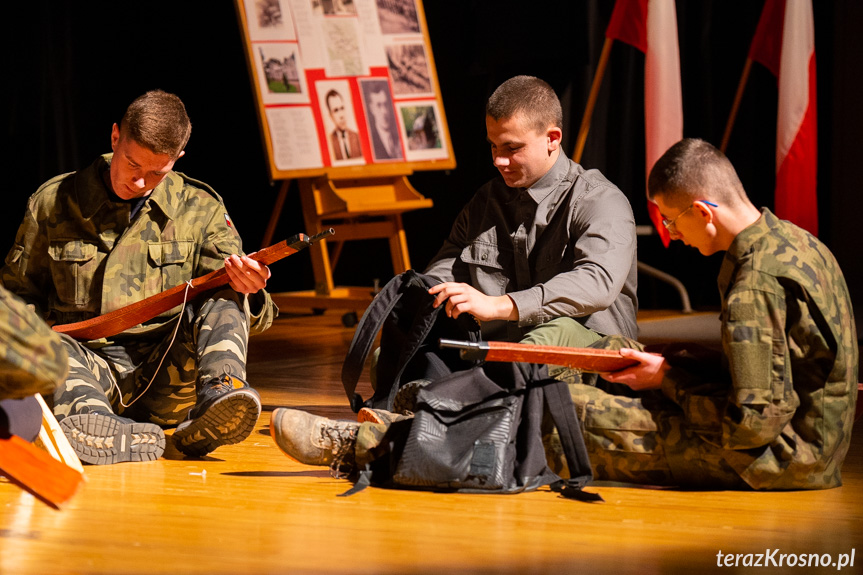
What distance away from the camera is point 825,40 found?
19.4 ft

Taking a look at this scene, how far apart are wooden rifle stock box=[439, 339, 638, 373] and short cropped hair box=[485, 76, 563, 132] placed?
32.7 inches

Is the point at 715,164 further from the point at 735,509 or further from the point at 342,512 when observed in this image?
the point at 342,512

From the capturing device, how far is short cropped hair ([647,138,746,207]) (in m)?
2.08

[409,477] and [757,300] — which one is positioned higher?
[757,300]

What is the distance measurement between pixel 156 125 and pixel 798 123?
12.7 ft

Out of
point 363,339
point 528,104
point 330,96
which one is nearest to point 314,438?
point 363,339

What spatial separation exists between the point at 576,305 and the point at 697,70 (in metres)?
4.20

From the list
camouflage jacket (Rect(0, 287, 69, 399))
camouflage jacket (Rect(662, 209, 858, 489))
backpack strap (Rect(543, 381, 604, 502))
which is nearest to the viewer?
camouflage jacket (Rect(0, 287, 69, 399))

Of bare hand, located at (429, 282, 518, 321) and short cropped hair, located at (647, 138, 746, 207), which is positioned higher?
short cropped hair, located at (647, 138, 746, 207)

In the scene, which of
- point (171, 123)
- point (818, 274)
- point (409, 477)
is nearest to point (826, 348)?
point (818, 274)

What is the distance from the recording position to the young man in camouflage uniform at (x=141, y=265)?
2.54m

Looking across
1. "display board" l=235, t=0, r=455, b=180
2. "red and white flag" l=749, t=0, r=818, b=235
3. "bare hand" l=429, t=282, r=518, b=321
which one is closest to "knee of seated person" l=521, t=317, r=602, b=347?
"bare hand" l=429, t=282, r=518, b=321

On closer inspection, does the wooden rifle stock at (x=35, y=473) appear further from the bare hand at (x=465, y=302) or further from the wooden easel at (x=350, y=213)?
the wooden easel at (x=350, y=213)

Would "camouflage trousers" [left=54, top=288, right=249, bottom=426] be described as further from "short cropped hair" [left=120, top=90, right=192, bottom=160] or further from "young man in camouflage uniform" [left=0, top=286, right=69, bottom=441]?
"young man in camouflage uniform" [left=0, top=286, right=69, bottom=441]
